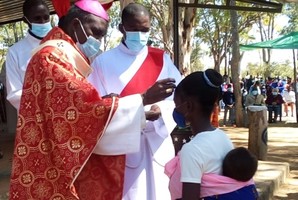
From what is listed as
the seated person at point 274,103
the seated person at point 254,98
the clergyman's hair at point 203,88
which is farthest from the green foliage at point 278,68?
the clergyman's hair at point 203,88

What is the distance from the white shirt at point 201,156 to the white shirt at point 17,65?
4.78 ft

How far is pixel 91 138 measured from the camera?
191cm

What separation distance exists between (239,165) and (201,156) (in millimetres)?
172

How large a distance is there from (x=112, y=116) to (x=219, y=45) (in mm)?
30175

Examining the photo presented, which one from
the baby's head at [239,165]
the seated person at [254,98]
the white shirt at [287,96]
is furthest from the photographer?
the white shirt at [287,96]

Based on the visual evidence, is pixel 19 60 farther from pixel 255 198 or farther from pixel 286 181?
pixel 286 181

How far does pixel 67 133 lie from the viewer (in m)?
1.90

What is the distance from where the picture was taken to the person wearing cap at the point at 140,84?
104 inches

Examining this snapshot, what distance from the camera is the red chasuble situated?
6.24ft

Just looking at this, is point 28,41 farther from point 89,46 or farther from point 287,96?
point 287,96

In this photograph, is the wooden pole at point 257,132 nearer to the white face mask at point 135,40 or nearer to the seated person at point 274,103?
the white face mask at point 135,40

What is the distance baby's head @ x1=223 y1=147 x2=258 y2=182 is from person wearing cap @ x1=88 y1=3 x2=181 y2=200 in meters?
0.61

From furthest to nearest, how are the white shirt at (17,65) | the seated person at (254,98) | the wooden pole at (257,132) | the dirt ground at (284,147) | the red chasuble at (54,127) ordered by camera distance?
the seated person at (254,98) → the wooden pole at (257,132) → the dirt ground at (284,147) → the white shirt at (17,65) → the red chasuble at (54,127)

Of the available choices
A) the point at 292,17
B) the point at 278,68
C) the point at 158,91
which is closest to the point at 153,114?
the point at 158,91
